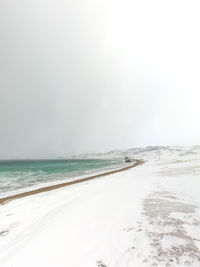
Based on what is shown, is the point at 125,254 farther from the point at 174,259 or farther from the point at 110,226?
the point at 110,226

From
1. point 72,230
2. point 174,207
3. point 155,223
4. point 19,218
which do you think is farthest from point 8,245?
point 174,207

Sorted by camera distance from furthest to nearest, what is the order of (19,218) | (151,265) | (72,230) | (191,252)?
(19,218), (72,230), (191,252), (151,265)

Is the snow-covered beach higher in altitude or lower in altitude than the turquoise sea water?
higher

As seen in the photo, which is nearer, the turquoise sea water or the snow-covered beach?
the snow-covered beach

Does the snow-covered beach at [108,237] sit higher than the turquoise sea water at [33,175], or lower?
higher

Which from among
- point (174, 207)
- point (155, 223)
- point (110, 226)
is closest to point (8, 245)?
point (110, 226)

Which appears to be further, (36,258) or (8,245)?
(8,245)

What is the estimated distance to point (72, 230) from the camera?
6074 millimetres

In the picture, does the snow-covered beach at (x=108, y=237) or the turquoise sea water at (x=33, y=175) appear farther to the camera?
the turquoise sea water at (x=33, y=175)

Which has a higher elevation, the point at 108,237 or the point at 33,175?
the point at 108,237

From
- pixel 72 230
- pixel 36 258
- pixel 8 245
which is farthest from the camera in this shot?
pixel 72 230

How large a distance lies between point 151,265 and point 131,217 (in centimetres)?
312

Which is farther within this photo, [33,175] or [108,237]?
[33,175]

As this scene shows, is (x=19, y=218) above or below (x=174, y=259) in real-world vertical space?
below
